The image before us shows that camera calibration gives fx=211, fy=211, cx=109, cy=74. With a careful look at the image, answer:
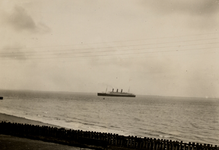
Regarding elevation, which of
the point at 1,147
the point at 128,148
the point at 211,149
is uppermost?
the point at 211,149

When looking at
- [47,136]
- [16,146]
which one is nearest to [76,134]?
[47,136]

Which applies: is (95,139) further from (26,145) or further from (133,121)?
(133,121)

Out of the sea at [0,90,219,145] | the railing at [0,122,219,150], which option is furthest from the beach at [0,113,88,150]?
the sea at [0,90,219,145]

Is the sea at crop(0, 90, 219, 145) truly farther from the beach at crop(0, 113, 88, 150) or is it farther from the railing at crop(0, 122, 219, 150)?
the beach at crop(0, 113, 88, 150)

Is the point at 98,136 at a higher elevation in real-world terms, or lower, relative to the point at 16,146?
higher

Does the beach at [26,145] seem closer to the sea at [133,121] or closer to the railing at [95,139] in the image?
the railing at [95,139]

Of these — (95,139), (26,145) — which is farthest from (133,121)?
(26,145)

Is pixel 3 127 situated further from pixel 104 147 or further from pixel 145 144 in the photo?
pixel 145 144

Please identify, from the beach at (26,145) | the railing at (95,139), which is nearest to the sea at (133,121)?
the railing at (95,139)
